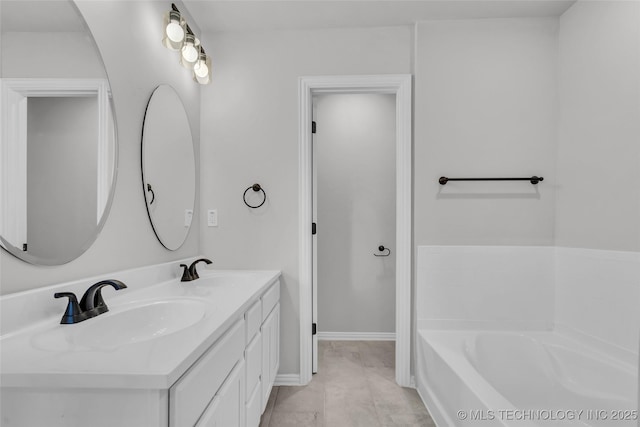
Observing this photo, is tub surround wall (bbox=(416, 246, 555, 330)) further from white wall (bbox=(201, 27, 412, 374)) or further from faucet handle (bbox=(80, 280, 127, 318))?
faucet handle (bbox=(80, 280, 127, 318))

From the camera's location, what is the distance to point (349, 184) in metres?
3.03

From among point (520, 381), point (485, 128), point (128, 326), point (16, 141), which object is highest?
point (485, 128)

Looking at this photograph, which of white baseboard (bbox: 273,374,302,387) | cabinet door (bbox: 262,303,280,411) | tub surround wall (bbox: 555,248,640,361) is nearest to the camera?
tub surround wall (bbox: 555,248,640,361)

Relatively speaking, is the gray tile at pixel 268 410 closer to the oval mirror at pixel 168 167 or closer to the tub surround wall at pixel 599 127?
the oval mirror at pixel 168 167

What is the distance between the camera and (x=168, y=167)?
1.78m

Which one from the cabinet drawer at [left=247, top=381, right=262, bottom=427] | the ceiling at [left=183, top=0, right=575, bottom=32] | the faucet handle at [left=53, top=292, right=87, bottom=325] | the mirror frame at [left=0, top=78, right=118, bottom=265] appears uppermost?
the ceiling at [left=183, top=0, right=575, bottom=32]

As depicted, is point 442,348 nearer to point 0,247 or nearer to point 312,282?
point 312,282

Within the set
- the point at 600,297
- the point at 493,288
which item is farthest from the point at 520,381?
the point at 600,297

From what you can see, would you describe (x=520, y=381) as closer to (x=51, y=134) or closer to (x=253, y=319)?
(x=253, y=319)

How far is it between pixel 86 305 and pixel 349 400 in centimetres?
164

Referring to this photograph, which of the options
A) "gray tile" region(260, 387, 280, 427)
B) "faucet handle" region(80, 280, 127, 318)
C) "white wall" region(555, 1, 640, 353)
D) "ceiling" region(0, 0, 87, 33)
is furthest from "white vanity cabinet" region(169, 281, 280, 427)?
"white wall" region(555, 1, 640, 353)

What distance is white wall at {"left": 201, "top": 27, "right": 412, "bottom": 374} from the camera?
7.16 feet

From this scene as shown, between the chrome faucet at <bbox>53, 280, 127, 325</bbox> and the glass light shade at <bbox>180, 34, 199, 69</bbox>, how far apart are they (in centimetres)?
139

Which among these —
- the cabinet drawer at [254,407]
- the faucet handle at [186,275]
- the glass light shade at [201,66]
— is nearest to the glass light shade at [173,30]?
the glass light shade at [201,66]
